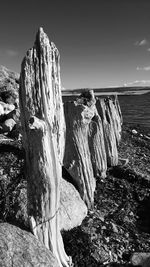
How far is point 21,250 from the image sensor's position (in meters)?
3.04

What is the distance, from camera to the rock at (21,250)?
9.55 ft

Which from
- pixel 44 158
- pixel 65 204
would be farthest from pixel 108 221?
pixel 44 158

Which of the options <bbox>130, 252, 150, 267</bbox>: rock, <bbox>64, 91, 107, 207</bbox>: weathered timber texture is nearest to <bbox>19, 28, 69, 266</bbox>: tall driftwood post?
<bbox>130, 252, 150, 267</bbox>: rock

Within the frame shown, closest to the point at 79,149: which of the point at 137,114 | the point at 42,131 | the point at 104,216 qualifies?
the point at 104,216

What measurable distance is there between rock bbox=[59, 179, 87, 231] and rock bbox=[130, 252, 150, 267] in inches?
49.9

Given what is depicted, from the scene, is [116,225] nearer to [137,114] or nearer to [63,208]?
[63,208]

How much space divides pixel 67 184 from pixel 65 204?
58 centimetres

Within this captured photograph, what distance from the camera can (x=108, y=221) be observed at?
499 centimetres

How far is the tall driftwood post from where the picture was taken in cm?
297

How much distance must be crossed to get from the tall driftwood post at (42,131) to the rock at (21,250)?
0.17m

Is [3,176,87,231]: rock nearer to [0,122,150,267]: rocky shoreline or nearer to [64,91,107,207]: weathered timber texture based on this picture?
[0,122,150,267]: rocky shoreline

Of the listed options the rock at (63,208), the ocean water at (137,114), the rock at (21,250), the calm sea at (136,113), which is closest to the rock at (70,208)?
the rock at (63,208)

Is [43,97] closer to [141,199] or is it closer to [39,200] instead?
[39,200]

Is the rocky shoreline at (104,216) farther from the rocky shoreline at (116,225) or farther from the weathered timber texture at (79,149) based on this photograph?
the weathered timber texture at (79,149)
